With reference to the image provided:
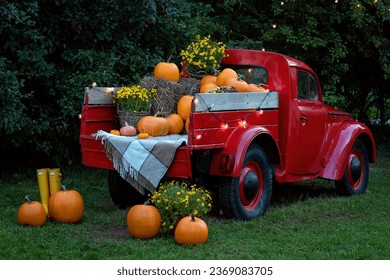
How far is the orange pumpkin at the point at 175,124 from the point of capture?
7465 millimetres

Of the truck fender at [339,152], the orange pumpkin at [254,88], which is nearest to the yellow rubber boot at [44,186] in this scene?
the orange pumpkin at [254,88]

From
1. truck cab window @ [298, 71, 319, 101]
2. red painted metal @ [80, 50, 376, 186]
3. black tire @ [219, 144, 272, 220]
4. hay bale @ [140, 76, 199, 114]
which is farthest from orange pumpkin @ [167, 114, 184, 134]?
truck cab window @ [298, 71, 319, 101]

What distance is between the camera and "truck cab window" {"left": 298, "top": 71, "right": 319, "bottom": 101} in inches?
335

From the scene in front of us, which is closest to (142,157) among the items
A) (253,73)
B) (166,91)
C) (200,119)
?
(200,119)

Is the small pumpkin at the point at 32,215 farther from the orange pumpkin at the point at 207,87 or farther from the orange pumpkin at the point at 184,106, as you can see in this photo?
the orange pumpkin at the point at 207,87

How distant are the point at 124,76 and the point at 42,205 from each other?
3628mm

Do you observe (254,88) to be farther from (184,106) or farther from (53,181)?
(53,181)

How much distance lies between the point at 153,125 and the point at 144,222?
124 centimetres

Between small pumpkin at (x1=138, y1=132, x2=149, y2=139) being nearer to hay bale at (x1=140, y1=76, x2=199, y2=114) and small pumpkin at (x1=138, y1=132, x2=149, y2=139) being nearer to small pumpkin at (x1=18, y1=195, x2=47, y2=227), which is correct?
hay bale at (x1=140, y1=76, x2=199, y2=114)

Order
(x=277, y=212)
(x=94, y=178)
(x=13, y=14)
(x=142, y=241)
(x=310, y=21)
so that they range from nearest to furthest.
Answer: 1. (x=142, y=241)
2. (x=277, y=212)
3. (x=13, y=14)
4. (x=94, y=178)
5. (x=310, y=21)

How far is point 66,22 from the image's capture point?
33.2 feet

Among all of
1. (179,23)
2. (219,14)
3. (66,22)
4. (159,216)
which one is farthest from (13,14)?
(219,14)

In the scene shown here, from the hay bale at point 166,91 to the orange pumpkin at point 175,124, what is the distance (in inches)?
→ 6.8

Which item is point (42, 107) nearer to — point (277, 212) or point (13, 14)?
point (13, 14)
